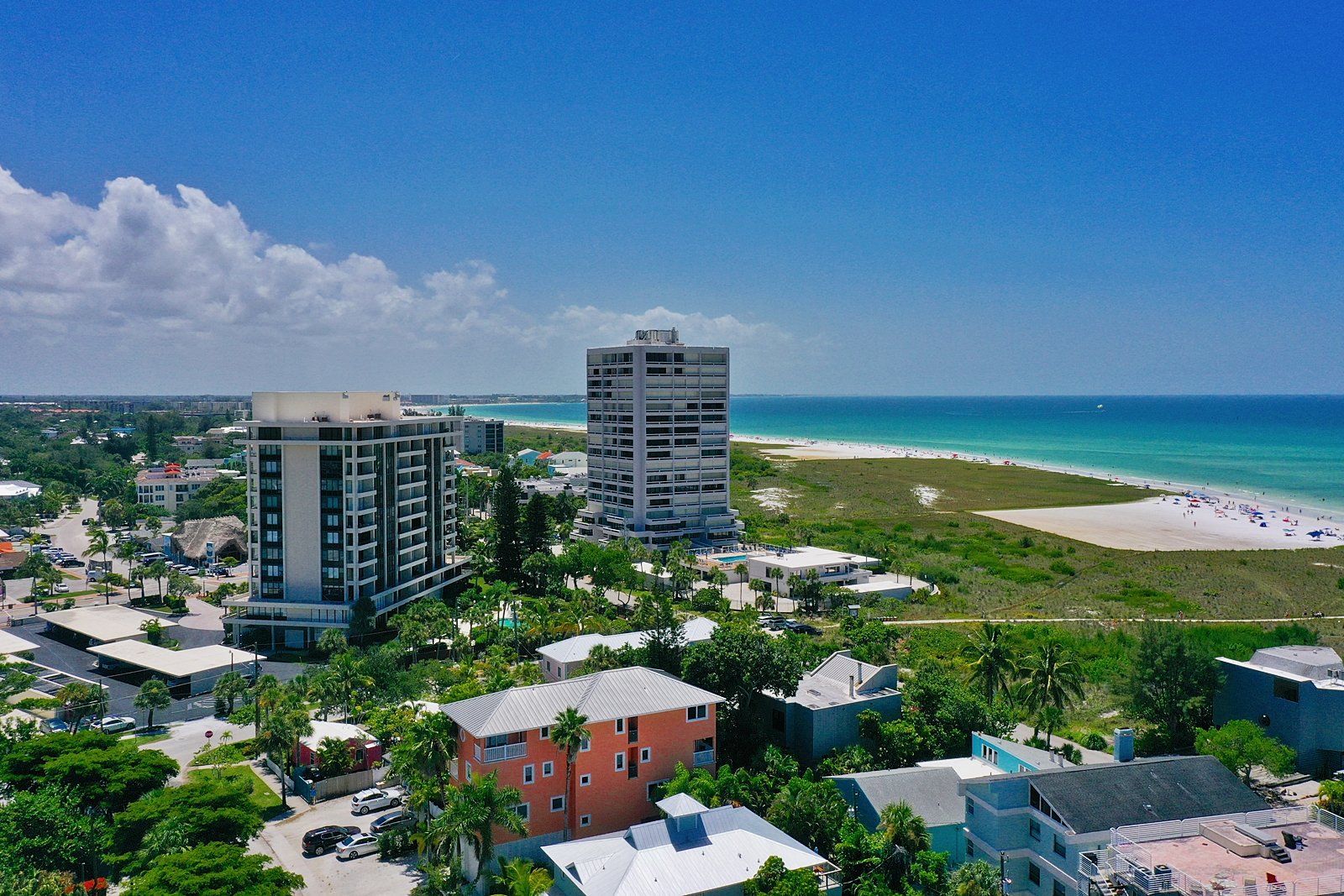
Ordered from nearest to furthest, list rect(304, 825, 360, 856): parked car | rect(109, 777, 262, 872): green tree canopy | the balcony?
rect(109, 777, 262, 872): green tree canopy → the balcony → rect(304, 825, 360, 856): parked car

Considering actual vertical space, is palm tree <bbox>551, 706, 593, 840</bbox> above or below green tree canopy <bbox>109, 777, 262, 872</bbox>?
above

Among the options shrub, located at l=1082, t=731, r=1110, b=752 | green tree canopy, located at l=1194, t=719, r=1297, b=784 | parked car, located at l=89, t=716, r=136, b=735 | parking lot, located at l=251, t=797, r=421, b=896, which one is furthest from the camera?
parked car, located at l=89, t=716, r=136, b=735

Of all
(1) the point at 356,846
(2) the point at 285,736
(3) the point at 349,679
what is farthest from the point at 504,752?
(3) the point at 349,679

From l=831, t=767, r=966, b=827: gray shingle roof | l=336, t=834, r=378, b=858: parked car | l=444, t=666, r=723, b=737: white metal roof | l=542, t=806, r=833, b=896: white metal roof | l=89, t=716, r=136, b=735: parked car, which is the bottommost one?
l=89, t=716, r=136, b=735: parked car

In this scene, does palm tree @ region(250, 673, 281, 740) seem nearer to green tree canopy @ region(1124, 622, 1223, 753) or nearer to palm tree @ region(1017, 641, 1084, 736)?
palm tree @ region(1017, 641, 1084, 736)

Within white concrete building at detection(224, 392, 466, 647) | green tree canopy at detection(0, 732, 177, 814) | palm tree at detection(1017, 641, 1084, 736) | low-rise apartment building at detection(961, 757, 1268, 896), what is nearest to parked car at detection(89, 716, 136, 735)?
green tree canopy at detection(0, 732, 177, 814)

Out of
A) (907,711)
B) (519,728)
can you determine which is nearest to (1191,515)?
(907,711)

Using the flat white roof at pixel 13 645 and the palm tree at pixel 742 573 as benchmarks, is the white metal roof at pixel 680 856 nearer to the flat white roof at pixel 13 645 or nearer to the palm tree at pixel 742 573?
the flat white roof at pixel 13 645
